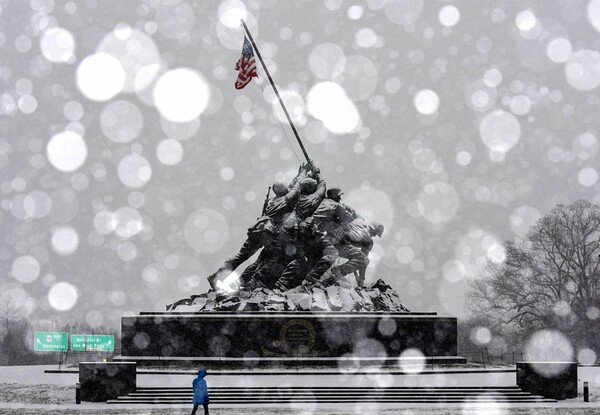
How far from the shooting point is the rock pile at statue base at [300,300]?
28562mm

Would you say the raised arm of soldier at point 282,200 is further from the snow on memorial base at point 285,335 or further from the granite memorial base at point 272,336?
the granite memorial base at point 272,336

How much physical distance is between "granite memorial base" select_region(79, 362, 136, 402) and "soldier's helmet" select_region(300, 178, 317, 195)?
11695 mm

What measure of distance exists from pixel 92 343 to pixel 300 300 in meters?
9.09

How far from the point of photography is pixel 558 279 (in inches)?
1677

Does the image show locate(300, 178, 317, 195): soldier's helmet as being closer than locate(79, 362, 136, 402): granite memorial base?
No

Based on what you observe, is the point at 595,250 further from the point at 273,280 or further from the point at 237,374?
the point at 237,374

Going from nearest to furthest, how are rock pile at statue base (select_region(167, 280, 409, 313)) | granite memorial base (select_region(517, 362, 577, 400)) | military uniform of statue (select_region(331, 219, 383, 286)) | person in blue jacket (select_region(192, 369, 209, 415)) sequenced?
person in blue jacket (select_region(192, 369, 209, 415)) < granite memorial base (select_region(517, 362, 577, 400)) < rock pile at statue base (select_region(167, 280, 409, 313)) < military uniform of statue (select_region(331, 219, 383, 286))

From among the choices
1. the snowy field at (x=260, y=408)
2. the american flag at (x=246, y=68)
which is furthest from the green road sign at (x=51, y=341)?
the american flag at (x=246, y=68)

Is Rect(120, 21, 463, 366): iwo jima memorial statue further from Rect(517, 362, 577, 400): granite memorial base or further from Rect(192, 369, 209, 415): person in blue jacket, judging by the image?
Rect(192, 369, 209, 415): person in blue jacket

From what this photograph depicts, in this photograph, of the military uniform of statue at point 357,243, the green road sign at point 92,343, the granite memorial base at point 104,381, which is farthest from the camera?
the green road sign at point 92,343

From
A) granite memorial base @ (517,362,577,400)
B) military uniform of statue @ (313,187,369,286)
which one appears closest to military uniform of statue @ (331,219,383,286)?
military uniform of statue @ (313,187,369,286)

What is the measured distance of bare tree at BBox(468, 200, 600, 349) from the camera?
42.1 m

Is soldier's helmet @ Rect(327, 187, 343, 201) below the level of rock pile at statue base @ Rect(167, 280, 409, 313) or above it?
above

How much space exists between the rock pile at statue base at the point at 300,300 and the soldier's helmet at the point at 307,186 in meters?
3.52
